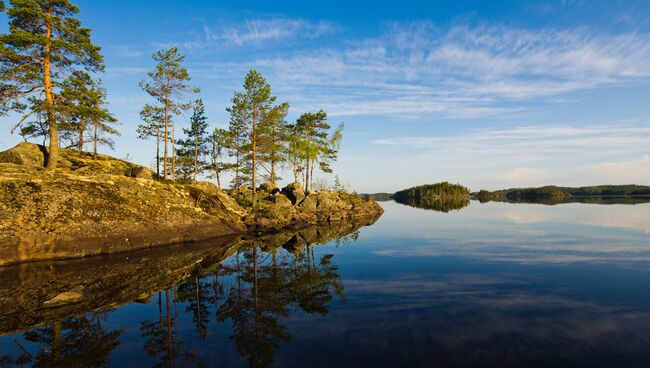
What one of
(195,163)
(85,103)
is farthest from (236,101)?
(195,163)

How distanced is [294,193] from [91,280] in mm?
30292

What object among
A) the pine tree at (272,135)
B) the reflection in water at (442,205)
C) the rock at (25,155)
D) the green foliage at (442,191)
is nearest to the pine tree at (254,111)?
the pine tree at (272,135)

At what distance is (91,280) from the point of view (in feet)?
41.2

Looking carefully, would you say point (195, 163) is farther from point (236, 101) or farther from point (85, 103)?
point (85, 103)

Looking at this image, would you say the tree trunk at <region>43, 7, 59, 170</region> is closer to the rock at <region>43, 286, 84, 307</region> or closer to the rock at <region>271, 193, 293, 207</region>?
the rock at <region>43, 286, 84, 307</region>

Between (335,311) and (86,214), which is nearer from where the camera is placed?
(335,311)

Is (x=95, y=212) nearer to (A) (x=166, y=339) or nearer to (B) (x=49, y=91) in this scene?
(B) (x=49, y=91)

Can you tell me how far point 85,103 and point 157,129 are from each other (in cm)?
2087

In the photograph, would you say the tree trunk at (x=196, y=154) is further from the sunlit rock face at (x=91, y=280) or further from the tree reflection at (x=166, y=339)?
the tree reflection at (x=166, y=339)

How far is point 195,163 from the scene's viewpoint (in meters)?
53.9

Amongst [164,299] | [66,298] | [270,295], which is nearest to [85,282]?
[66,298]

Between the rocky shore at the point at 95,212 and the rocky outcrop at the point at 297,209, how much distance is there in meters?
0.32

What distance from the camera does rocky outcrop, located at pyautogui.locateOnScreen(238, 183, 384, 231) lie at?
1276 inches

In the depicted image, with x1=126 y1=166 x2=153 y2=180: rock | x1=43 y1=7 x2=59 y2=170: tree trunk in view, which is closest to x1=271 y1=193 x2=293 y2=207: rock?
x1=126 y1=166 x2=153 y2=180: rock
